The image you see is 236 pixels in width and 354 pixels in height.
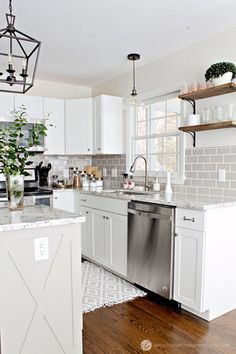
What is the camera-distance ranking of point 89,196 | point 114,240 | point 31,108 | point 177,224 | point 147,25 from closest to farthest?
1. point 177,224
2. point 147,25
3. point 114,240
4. point 89,196
5. point 31,108

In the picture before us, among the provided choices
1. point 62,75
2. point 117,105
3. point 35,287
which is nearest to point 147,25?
point 117,105

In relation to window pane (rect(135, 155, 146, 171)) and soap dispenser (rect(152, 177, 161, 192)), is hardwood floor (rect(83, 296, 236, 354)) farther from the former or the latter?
window pane (rect(135, 155, 146, 171))

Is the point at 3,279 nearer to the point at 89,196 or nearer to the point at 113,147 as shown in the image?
the point at 89,196

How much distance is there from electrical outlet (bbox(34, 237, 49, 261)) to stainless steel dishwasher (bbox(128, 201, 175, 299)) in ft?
3.99

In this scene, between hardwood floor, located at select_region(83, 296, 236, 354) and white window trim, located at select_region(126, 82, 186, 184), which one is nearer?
hardwood floor, located at select_region(83, 296, 236, 354)

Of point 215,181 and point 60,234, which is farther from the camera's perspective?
point 215,181

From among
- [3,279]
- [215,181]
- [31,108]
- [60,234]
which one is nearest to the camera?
[3,279]

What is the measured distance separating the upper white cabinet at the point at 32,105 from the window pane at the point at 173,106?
187 centimetres

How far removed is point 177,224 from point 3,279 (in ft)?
4.82

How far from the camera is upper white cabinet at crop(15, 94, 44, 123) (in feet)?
13.3

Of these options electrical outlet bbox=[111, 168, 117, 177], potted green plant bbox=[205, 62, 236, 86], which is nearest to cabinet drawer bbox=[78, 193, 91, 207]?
electrical outlet bbox=[111, 168, 117, 177]

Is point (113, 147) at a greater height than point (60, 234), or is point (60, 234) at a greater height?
point (113, 147)

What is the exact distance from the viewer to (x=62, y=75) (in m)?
4.25

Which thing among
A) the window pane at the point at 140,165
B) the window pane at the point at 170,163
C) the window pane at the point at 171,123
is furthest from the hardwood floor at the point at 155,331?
the window pane at the point at 171,123
